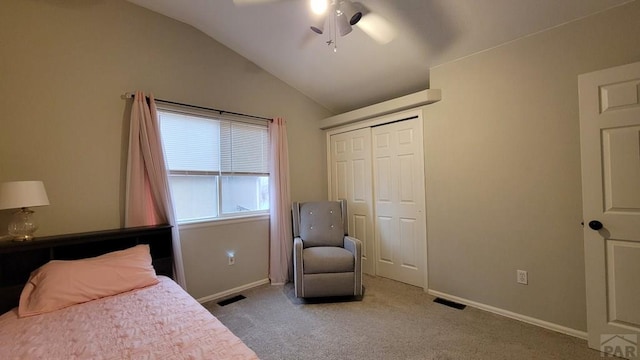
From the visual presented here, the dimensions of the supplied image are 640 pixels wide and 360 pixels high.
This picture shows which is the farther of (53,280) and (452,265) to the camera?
(452,265)

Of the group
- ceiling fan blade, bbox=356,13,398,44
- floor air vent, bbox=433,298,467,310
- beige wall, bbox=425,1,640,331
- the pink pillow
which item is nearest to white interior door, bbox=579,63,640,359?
beige wall, bbox=425,1,640,331

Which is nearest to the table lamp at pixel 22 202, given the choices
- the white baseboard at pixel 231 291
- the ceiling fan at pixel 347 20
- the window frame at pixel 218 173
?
the window frame at pixel 218 173

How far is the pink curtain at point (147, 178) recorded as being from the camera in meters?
2.34

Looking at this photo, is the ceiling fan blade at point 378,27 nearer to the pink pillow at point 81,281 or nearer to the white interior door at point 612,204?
the white interior door at point 612,204

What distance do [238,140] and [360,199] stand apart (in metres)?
1.76

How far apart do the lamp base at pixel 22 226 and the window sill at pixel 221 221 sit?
1.03 meters

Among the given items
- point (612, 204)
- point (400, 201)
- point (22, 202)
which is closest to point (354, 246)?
point (400, 201)

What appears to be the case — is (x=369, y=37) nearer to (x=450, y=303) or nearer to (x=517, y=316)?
(x=450, y=303)

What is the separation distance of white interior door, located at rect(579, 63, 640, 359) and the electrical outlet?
393 millimetres

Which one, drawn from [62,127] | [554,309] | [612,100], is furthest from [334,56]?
[554,309]

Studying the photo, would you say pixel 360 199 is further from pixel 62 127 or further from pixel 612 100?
pixel 62 127

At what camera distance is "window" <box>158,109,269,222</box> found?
2.72 metres

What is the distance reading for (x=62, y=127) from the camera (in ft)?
6.91

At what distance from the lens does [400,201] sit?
3248 millimetres
